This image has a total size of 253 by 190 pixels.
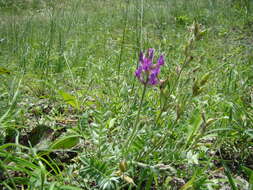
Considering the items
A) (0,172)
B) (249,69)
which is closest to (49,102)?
(0,172)

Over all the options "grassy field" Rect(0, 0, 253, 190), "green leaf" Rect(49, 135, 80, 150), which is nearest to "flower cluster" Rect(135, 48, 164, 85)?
"grassy field" Rect(0, 0, 253, 190)

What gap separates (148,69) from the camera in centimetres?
85

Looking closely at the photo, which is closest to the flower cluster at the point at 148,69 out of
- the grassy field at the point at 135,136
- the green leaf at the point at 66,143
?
the grassy field at the point at 135,136

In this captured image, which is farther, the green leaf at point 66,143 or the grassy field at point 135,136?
the green leaf at point 66,143

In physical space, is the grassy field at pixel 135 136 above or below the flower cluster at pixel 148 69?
below

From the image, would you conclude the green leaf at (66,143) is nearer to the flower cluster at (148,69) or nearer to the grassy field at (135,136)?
the grassy field at (135,136)

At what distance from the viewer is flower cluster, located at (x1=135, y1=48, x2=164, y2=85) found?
85 centimetres

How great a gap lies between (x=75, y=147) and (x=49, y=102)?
0.63m

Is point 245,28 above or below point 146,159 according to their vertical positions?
above

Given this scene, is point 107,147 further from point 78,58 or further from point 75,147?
point 78,58

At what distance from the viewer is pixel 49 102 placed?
5.81ft

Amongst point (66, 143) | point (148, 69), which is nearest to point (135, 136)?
point (148, 69)

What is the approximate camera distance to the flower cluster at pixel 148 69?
2.80 ft

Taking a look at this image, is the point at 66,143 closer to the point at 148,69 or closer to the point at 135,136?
the point at 135,136
